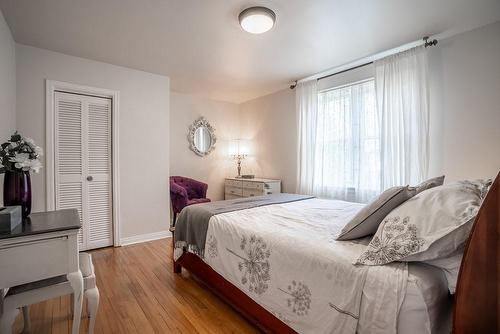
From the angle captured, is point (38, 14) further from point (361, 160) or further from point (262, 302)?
point (361, 160)

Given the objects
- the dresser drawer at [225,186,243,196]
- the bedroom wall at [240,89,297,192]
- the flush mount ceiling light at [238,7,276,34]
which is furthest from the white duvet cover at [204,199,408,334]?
the dresser drawer at [225,186,243,196]

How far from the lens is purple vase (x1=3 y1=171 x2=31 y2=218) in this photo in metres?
1.35

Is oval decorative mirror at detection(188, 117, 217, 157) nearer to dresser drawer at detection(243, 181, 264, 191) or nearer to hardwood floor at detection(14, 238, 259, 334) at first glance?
dresser drawer at detection(243, 181, 264, 191)

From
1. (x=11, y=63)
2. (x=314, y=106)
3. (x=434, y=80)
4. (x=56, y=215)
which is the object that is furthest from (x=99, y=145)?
(x=434, y=80)

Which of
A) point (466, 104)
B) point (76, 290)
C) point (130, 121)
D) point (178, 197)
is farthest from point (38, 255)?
point (466, 104)

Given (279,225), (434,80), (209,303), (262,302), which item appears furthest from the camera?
(434,80)

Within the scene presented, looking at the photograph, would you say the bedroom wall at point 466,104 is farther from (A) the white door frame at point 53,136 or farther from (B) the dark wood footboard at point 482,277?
(A) the white door frame at point 53,136

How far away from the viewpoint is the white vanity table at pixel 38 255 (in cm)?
115

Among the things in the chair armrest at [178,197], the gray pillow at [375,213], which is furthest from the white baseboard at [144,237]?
the gray pillow at [375,213]

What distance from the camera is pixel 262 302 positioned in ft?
4.93

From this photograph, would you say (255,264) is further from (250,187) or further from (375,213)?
(250,187)

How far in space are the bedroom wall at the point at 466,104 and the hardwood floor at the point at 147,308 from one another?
2616 mm

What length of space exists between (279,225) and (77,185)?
8.90ft

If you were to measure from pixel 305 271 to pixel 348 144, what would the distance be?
2529 mm
